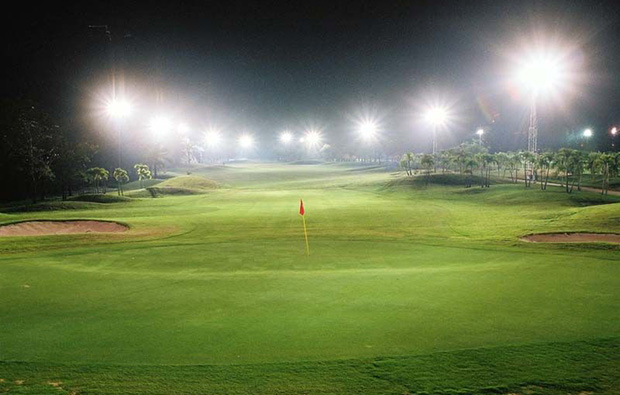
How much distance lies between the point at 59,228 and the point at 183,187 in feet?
152

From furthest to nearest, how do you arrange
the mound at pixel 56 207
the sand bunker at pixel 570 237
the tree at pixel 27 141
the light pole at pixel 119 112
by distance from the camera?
the light pole at pixel 119 112, the tree at pixel 27 141, the mound at pixel 56 207, the sand bunker at pixel 570 237

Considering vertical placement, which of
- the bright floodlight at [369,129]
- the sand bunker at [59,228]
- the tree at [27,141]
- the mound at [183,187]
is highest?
the bright floodlight at [369,129]

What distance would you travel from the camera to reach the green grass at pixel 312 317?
343 inches

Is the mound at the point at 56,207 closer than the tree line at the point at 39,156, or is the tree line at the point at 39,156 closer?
the mound at the point at 56,207

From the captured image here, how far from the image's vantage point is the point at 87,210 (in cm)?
5200

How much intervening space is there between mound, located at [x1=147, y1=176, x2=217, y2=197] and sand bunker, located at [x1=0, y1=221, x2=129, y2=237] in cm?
3771

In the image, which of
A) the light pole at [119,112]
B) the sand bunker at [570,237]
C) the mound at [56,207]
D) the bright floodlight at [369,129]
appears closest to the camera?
the sand bunker at [570,237]

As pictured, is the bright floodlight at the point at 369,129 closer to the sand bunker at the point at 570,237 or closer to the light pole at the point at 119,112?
the light pole at the point at 119,112

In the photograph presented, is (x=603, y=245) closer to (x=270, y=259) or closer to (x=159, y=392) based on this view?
(x=270, y=259)

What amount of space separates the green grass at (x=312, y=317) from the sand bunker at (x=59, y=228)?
31.2 ft

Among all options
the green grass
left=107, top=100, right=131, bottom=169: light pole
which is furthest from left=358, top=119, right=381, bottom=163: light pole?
the green grass

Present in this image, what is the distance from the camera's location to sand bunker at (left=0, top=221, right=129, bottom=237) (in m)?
34.8

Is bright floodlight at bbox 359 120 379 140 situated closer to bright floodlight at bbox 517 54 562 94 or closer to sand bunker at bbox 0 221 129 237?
bright floodlight at bbox 517 54 562 94

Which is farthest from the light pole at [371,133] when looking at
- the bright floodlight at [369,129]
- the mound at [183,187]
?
the mound at [183,187]
